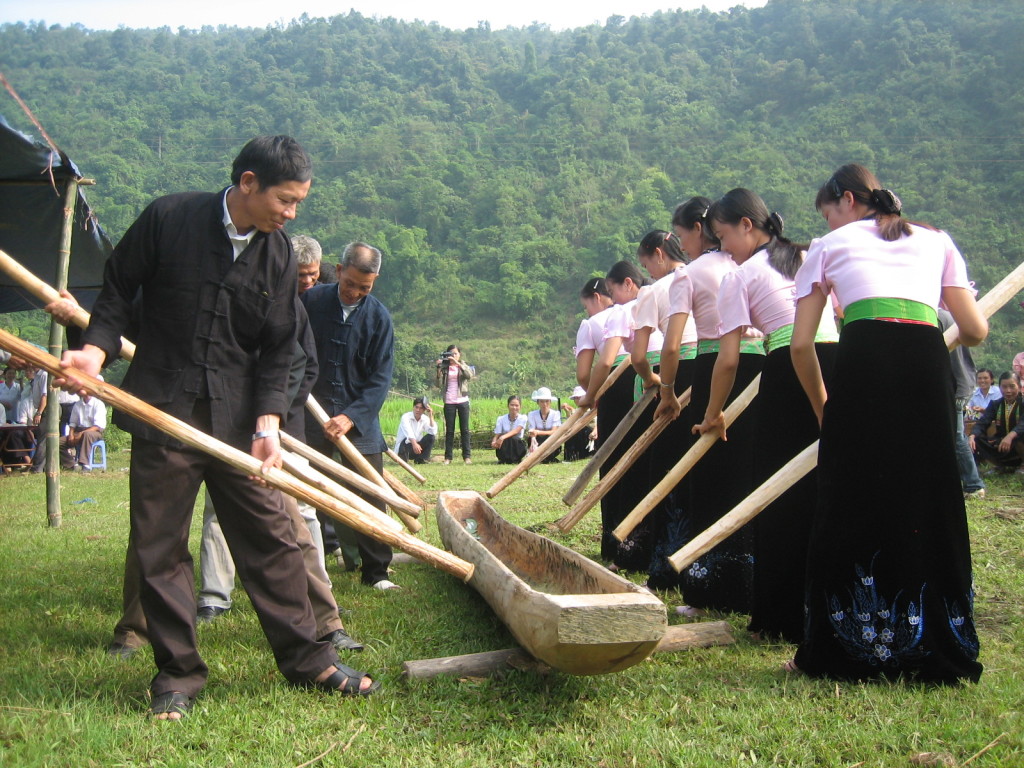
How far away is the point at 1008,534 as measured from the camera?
587 cm

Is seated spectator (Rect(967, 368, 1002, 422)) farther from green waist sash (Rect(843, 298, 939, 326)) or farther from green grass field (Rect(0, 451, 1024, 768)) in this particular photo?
green waist sash (Rect(843, 298, 939, 326))

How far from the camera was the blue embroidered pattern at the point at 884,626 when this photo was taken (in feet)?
9.81

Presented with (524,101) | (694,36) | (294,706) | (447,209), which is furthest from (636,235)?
(294,706)

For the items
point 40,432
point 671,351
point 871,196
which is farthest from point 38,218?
point 871,196

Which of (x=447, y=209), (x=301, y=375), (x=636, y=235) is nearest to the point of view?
(x=301, y=375)

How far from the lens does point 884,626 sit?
3021 millimetres

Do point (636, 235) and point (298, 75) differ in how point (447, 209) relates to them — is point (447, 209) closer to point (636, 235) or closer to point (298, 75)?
point (636, 235)

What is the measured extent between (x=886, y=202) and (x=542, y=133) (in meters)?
65.0

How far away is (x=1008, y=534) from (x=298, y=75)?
75131 mm

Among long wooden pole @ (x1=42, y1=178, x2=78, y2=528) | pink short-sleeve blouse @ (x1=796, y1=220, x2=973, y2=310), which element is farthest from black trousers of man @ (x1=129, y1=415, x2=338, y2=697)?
long wooden pole @ (x1=42, y1=178, x2=78, y2=528)

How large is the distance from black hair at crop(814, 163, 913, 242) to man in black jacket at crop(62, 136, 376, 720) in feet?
6.25

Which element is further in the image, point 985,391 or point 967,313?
point 985,391

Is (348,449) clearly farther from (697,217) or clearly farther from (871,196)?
(871,196)

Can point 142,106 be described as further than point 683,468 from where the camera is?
Yes
